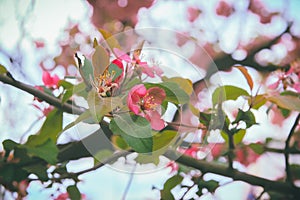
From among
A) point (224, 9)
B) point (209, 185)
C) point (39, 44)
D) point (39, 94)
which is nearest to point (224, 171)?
point (209, 185)

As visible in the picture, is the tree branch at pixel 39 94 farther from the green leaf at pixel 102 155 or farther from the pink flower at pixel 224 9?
the pink flower at pixel 224 9

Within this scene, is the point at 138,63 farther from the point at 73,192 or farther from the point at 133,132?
the point at 73,192

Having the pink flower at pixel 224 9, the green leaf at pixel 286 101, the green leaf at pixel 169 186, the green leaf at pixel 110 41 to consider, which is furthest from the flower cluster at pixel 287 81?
the pink flower at pixel 224 9

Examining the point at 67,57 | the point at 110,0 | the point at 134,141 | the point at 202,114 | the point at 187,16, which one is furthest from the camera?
the point at 187,16

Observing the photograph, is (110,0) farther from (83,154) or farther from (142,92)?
(142,92)

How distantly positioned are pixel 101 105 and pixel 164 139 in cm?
12

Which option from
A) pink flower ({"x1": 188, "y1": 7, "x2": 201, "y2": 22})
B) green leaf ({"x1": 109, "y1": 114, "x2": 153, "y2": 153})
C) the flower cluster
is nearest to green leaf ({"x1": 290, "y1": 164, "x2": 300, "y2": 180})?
the flower cluster

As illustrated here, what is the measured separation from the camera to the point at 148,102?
0.46 metres

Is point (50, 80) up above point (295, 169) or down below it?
above

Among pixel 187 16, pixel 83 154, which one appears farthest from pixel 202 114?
pixel 187 16

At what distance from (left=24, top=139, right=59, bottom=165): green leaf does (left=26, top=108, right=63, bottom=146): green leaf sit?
1 cm

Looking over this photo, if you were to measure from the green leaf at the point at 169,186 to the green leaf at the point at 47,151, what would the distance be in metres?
0.21

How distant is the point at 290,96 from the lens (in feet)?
2.16

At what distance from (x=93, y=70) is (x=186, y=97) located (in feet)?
0.38
